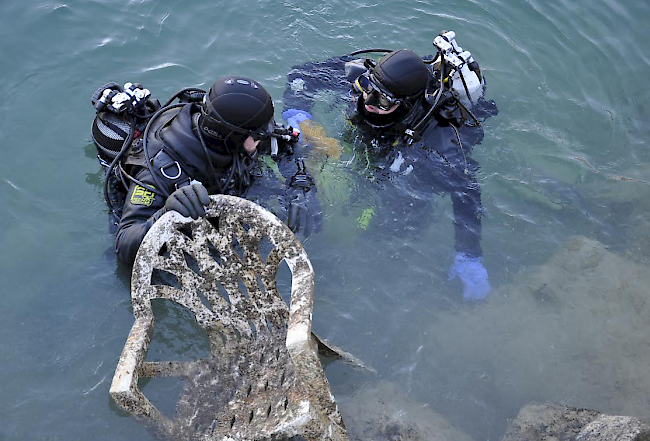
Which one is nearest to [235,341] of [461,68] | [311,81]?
[311,81]

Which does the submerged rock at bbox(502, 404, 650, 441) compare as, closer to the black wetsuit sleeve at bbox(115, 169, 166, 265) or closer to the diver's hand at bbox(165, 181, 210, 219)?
the diver's hand at bbox(165, 181, 210, 219)

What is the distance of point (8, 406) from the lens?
3.97 metres

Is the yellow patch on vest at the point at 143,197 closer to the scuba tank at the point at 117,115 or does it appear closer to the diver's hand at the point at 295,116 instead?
the scuba tank at the point at 117,115

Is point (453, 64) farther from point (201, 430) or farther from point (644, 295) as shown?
point (201, 430)

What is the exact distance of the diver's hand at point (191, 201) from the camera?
3.51m

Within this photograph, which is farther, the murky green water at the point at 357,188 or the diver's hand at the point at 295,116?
the diver's hand at the point at 295,116

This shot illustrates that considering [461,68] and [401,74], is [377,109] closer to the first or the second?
[401,74]

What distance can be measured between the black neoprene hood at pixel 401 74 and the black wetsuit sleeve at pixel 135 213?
80.1 inches

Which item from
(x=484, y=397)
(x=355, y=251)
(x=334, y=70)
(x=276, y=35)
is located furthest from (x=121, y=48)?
(x=484, y=397)

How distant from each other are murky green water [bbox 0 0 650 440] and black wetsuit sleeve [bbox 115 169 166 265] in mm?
702

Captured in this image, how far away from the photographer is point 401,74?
15.7 ft

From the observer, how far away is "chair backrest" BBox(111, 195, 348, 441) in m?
3.22

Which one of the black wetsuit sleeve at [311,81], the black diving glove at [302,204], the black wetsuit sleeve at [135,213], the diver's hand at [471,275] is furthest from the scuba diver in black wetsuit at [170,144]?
the diver's hand at [471,275]

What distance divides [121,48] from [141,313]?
12.3ft
